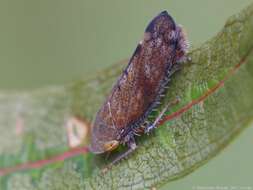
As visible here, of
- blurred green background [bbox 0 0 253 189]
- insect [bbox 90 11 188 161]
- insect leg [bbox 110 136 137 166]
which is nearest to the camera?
insect [bbox 90 11 188 161]

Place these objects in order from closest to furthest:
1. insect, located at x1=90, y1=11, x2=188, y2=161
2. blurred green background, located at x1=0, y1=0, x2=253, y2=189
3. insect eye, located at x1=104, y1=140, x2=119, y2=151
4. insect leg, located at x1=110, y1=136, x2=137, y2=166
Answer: insect, located at x1=90, y1=11, x2=188, y2=161 → insect leg, located at x1=110, y1=136, x2=137, y2=166 → insect eye, located at x1=104, y1=140, x2=119, y2=151 → blurred green background, located at x1=0, y1=0, x2=253, y2=189

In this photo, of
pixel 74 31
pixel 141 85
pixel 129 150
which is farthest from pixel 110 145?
pixel 74 31

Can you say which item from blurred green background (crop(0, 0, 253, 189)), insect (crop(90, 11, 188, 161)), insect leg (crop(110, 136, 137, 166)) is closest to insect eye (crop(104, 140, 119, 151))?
Result: insect (crop(90, 11, 188, 161))

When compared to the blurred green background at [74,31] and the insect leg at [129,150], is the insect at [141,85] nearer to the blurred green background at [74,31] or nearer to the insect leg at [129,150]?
the insect leg at [129,150]

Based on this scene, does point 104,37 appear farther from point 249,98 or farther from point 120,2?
point 249,98

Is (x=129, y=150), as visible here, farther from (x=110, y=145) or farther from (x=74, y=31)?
(x=74, y=31)

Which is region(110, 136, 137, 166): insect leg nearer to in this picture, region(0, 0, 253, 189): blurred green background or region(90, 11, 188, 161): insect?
region(90, 11, 188, 161): insect

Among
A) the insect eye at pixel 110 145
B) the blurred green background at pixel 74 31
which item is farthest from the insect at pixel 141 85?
the blurred green background at pixel 74 31
